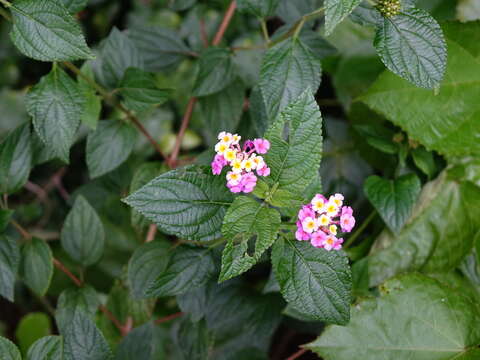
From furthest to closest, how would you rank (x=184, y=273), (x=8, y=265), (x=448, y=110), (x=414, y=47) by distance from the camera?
(x=448, y=110), (x=8, y=265), (x=184, y=273), (x=414, y=47)

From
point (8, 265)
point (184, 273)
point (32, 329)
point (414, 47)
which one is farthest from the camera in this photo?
point (32, 329)

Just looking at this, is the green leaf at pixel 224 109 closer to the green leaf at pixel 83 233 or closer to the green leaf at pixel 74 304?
the green leaf at pixel 83 233

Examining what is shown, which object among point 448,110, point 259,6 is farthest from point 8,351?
point 448,110

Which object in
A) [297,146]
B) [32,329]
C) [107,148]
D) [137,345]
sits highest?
[297,146]

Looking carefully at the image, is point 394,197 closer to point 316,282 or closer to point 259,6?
point 316,282

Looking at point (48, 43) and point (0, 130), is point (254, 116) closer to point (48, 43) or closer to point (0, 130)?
point (48, 43)

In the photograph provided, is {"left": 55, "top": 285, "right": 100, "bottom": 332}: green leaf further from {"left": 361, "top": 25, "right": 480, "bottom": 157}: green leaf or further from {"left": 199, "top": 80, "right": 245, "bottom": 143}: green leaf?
{"left": 361, "top": 25, "right": 480, "bottom": 157}: green leaf

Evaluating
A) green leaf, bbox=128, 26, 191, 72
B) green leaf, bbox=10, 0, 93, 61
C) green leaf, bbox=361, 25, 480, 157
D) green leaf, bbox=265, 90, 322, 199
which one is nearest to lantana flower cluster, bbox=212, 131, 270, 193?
green leaf, bbox=265, 90, 322, 199

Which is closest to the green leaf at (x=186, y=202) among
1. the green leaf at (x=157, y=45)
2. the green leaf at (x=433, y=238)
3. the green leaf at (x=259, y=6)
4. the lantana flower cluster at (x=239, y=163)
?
the lantana flower cluster at (x=239, y=163)
